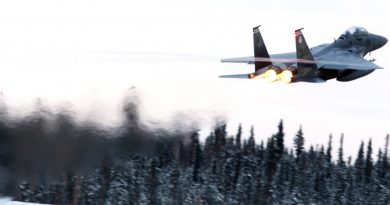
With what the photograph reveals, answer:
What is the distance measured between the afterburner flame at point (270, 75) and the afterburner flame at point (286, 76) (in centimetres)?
27

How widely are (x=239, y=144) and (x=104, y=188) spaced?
164 ft

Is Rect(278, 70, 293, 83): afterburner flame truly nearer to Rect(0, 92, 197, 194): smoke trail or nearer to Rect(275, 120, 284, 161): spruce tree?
Rect(0, 92, 197, 194): smoke trail

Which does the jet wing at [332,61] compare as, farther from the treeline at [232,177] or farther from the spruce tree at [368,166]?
the spruce tree at [368,166]

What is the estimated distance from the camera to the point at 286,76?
38344 mm

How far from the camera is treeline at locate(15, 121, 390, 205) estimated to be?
93188mm

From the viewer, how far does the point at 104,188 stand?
97.6 meters

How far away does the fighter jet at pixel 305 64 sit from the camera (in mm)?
38406

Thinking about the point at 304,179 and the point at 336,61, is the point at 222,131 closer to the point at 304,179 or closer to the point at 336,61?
the point at 304,179

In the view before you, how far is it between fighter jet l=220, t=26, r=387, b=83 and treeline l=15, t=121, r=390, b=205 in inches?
842

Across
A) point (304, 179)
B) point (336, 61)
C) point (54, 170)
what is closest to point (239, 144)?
point (304, 179)

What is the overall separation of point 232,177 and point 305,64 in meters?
90.4

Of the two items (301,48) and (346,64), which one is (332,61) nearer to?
(346,64)

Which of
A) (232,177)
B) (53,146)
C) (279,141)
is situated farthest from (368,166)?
(53,146)

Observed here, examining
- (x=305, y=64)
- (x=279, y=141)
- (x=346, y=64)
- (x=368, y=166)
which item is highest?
(x=305, y=64)
